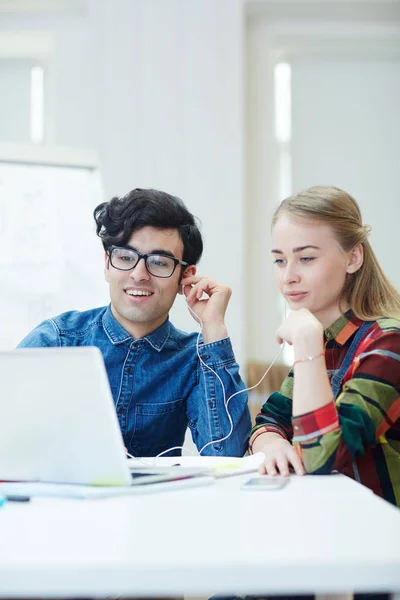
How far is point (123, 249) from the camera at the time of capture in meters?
1.86

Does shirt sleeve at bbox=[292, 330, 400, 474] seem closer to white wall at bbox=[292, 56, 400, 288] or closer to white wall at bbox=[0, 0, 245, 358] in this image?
white wall at bbox=[0, 0, 245, 358]

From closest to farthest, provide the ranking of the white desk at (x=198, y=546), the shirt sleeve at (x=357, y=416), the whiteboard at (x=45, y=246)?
the white desk at (x=198, y=546), the shirt sleeve at (x=357, y=416), the whiteboard at (x=45, y=246)

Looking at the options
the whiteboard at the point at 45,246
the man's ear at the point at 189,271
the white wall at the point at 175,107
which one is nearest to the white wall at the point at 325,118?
the white wall at the point at 175,107

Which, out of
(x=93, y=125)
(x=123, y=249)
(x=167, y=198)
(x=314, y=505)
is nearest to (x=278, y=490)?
(x=314, y=505)

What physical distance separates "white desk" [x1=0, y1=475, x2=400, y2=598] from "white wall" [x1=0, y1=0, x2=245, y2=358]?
2.50 m

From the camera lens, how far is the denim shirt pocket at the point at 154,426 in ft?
5.96

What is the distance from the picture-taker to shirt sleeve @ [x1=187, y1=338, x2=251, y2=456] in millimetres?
1779

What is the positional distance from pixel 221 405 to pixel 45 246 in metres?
1.34

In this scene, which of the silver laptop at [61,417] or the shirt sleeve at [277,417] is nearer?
the silver laptop at [61,417]

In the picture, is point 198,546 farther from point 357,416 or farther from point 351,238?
point 351,238

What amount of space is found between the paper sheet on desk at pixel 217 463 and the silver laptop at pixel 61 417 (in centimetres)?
20

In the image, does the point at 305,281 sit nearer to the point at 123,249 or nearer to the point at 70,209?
the point at 123,249

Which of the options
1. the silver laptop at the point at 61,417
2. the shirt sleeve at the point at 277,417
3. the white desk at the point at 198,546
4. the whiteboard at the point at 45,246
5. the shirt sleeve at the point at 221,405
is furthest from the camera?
the whiteboard at the point at 45,246

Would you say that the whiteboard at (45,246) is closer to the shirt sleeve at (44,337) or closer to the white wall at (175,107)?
the white wall at (175,107)
